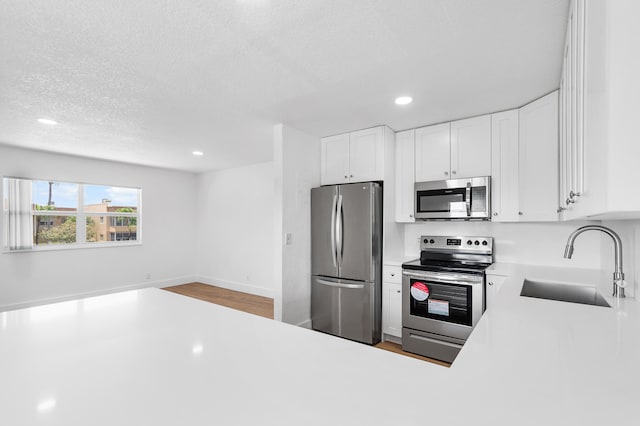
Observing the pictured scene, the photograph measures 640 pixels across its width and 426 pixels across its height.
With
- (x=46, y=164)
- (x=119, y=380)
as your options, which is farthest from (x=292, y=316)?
(x=46, y=164)

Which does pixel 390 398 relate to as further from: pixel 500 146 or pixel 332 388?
pixel 500 146

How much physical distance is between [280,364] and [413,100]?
2.47 metres

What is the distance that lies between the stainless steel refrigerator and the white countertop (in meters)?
1.95

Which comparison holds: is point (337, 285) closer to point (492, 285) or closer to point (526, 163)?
point (492, 285)

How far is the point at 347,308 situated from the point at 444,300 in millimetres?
998

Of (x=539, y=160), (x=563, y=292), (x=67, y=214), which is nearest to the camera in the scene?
(x=563, y=292)

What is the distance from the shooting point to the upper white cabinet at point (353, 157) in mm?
3373

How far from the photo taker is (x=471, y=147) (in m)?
3.07

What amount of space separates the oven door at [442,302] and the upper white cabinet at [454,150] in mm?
1054

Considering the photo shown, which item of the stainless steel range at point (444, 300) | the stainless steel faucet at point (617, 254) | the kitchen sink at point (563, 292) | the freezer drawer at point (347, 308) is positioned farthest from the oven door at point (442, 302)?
the stainless steel faucet at point (617, 254)

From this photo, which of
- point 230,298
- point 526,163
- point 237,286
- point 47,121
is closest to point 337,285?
point 526,163

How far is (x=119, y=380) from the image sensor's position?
0.81m

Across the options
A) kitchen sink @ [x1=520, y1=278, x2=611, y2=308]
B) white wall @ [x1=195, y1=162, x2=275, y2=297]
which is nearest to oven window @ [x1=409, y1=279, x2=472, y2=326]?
kitchen sink @ [x1=520, y1=278, x2=611, y2=308]

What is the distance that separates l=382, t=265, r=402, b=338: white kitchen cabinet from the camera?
3.19 m
